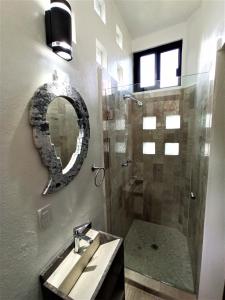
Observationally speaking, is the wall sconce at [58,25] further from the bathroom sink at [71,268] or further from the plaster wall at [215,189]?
the bathroom sink at [71,268]

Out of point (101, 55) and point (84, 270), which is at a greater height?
point (101, 55)

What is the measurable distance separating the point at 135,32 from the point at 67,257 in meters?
2.95

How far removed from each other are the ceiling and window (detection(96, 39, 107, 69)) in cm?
75

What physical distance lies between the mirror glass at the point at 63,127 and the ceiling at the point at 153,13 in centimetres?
170

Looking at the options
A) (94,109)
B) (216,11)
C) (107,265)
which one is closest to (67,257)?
(107,265)

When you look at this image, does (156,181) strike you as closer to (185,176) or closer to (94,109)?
(185,176)

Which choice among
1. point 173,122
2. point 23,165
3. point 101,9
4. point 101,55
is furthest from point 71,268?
point 101,9

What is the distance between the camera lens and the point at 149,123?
7.63ft

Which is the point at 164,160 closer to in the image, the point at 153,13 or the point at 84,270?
the point at 84,270

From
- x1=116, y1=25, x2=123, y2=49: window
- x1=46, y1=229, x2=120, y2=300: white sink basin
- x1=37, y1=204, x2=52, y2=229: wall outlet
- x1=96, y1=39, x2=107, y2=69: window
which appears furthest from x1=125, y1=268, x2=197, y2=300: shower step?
x1=116, y1=25, x2=123, y2=49: window

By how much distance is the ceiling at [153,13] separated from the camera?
6.01 feet

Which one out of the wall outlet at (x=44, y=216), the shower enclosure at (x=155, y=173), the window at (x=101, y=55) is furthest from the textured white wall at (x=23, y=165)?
the shower enclosure at (x=155, y=173)

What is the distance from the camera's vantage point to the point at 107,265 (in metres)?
1.04

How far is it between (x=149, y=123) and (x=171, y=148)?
494mm
